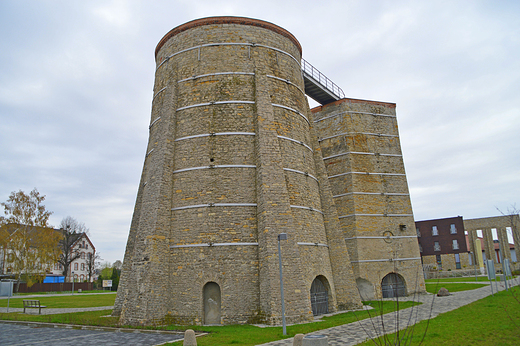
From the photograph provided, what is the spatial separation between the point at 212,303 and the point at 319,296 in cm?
509

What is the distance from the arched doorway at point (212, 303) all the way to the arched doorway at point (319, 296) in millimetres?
4385

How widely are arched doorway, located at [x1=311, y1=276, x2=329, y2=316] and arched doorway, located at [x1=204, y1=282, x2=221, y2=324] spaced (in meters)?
4.38

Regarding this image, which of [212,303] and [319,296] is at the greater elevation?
[212,303]

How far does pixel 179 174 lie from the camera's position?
1678cm

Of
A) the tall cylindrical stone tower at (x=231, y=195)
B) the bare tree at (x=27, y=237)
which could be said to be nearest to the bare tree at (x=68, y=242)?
the bare tree at (x=27, y=237)

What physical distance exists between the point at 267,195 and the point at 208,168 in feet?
9.76

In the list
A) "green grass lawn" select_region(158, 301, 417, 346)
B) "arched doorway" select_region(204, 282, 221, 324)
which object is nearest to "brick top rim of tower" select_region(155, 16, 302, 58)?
"arched doorway" select_region(204, 282, 221, 324)

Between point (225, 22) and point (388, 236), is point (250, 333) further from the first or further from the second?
point (388, 236)

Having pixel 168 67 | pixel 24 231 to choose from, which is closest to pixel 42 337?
pixel 168 67

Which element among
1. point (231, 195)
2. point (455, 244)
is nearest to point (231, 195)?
point (231, 195)

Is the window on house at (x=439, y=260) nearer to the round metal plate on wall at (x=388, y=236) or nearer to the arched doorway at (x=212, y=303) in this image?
the round metal plate on wall at (x=388, y=236)

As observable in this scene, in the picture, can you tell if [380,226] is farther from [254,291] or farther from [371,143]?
[254,291]

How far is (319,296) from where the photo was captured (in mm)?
16953

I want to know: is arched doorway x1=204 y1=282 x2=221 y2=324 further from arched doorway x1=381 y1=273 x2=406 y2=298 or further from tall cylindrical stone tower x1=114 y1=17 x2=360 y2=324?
arched doorway x1=381 y1=273 x2=406 y2=298
